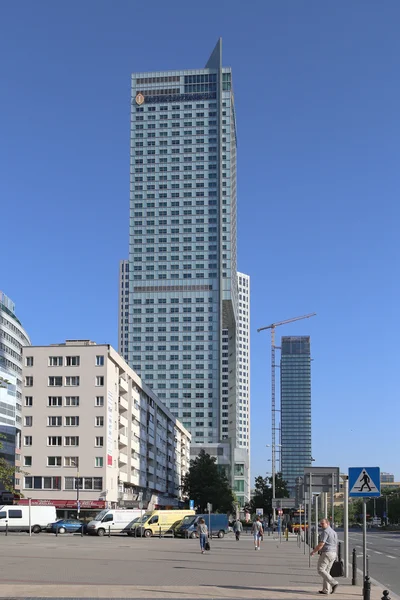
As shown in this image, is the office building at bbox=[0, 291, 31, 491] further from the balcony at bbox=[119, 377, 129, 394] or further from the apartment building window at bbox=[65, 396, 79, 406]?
the apartment building window at bbox=[65, 396, 79, 406]

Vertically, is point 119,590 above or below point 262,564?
above

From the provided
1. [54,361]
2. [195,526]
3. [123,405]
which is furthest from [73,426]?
[195,526]

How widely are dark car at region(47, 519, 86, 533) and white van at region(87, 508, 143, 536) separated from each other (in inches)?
58.7

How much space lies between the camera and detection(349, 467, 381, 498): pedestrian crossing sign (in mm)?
19703

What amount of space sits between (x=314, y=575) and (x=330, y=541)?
231 inches

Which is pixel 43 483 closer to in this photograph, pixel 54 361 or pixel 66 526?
pixel 54 361

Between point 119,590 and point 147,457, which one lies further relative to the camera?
point 147,457

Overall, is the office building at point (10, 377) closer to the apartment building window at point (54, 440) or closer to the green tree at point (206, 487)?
the apartment building window at point (54, 440)

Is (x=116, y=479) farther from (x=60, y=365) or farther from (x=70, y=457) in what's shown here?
(x=60, y=365)

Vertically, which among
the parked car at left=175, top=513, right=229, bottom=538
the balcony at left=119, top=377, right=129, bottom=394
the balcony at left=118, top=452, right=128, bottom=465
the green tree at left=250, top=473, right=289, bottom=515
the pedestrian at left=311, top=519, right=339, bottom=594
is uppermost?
the balcony at left=119, top=377, right=129, bottom=394

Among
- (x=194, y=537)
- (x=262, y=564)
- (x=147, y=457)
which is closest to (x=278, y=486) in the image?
(x=147, y=457)

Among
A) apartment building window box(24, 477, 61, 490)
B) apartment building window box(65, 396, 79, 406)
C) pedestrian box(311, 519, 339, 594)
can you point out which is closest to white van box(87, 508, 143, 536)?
apartment building window box(24, 477, 61, 490)

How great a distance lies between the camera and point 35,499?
3521 inches

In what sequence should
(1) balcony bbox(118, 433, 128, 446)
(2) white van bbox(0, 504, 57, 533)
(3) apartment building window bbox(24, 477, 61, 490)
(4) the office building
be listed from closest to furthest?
1. (2) white van bbox(0, 504, 57, 533)
2. (3) apartment building window bbox(24, 477, 61, 490)
3. (1) balcony bbox(118, 433, 128, 446)
4. (4) the office building
